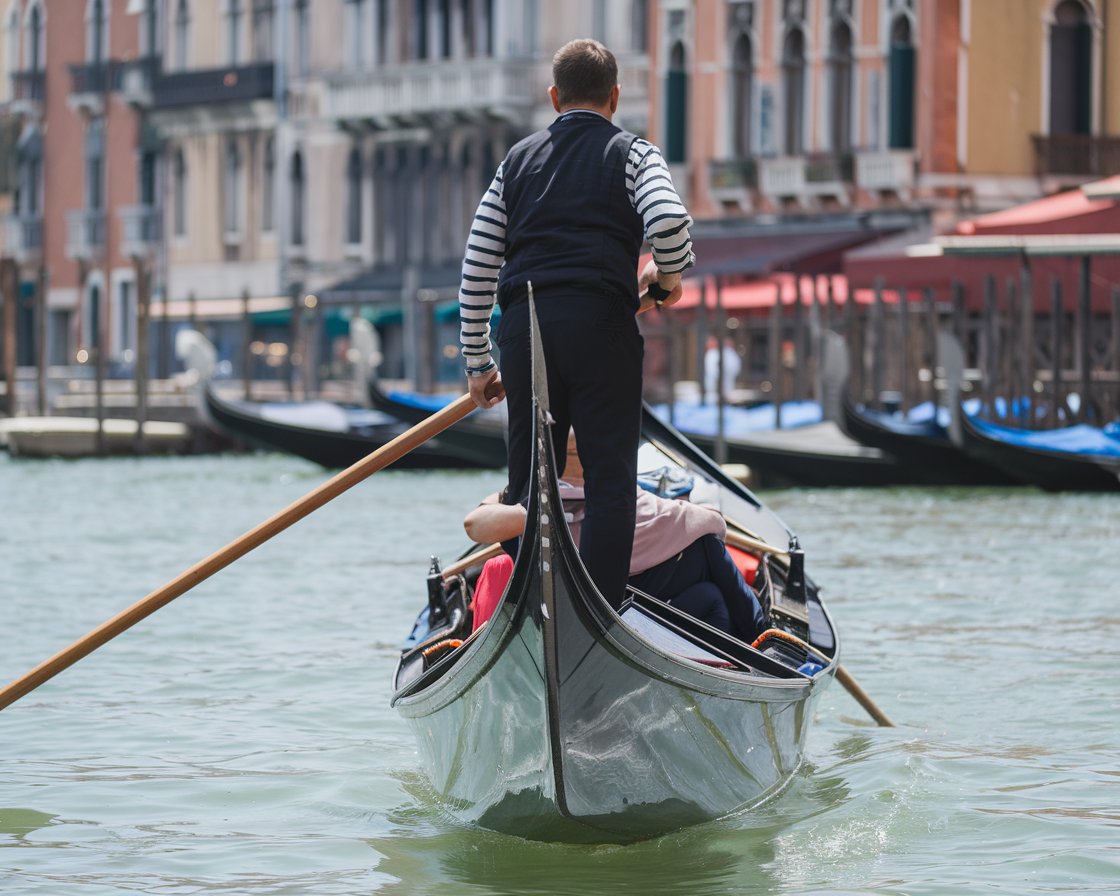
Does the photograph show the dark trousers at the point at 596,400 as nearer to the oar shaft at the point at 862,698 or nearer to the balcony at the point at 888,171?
the oar shaft at the point at 862,698

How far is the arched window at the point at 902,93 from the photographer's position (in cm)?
1562

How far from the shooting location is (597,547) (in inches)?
124

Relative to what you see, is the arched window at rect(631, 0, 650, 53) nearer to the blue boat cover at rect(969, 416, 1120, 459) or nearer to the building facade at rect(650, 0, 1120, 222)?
the building facade at rect(650, 0, 1120, 222)

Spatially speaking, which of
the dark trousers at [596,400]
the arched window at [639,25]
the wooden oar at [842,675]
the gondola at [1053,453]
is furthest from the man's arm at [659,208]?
the arched window at [639,25]

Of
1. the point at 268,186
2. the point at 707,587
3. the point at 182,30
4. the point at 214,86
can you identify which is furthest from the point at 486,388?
the point at 182,30

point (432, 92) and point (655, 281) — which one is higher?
point (432, 92)

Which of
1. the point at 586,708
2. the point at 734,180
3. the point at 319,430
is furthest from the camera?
the point at 734,180

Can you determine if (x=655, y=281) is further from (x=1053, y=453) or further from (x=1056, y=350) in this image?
(x=1056, y=350)

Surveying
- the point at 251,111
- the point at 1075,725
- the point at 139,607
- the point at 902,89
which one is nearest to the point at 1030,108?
the point at 902,89

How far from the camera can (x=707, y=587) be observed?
11.7 ft

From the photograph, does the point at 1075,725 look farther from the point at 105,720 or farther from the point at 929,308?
the point at 929,308

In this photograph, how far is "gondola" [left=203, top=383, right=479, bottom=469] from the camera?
1328cm

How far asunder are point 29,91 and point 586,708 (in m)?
21.9

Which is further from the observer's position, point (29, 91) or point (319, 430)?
point (29, 91)
